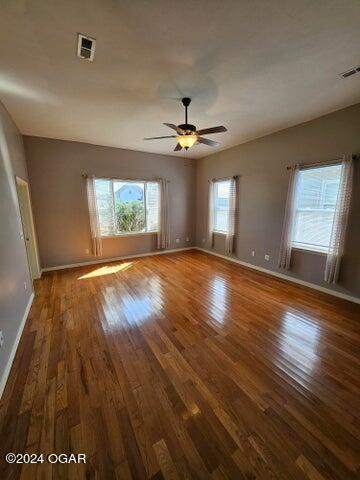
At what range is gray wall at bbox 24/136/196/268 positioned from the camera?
14.1 feet

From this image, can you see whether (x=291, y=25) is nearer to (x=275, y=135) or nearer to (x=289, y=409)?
(x=275, y=135)

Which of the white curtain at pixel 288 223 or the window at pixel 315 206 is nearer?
the window at pixel 315 206

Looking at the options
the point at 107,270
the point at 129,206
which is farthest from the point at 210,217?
the point at 107,270

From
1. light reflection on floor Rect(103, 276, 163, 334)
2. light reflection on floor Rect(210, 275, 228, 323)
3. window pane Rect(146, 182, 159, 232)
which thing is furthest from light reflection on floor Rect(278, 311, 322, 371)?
window pane Rect(146, 182, 159, 232)

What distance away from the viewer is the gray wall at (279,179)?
3.03 meters

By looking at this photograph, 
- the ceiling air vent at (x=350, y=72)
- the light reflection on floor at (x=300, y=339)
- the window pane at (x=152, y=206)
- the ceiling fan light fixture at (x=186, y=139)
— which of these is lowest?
the light reflection on floor at (x=300, y=339)

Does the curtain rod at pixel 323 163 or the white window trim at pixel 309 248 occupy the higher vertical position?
the curtain rod at pixel 323 163

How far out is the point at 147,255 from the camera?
229 inches

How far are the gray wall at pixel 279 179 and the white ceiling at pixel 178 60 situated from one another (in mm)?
343

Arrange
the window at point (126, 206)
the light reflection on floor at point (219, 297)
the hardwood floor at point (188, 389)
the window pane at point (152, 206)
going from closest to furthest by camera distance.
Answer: the hardwood floor at point (188, 389) → the light reflection on floor at point (219, 297) → the window at point (126, 206) → the window pane at point (152, 206)

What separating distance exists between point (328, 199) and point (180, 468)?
388cm

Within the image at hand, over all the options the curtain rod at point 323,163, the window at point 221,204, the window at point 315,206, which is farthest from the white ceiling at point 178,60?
the window at point 221,204

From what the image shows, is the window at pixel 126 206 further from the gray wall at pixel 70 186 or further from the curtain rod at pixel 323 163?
the curtain rod at pixel 323 163

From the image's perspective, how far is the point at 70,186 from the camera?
15.0 ft
